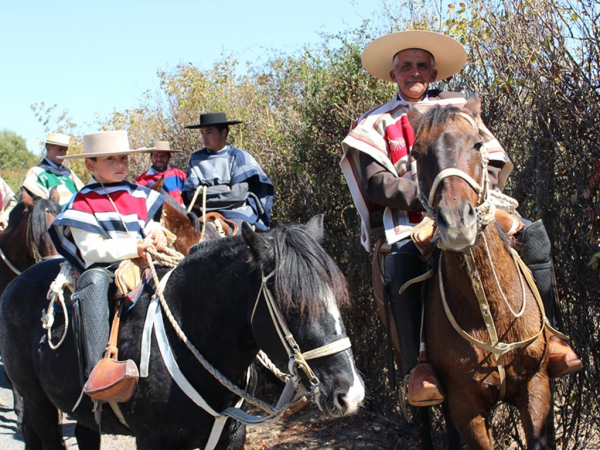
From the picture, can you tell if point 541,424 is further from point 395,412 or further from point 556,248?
point 395,412

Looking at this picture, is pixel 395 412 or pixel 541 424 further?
pixel 395 412

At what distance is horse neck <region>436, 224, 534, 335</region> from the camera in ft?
12.3

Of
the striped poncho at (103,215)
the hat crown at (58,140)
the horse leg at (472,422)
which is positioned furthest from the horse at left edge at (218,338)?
the hat crown at (58,140)

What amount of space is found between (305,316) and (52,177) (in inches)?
265

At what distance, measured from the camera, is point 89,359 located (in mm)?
3877

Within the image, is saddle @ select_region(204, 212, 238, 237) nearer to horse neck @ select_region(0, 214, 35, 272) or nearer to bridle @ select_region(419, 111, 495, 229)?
horse neck @ select_region(0, 214, 35, 272)

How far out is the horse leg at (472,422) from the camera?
3.85 meters

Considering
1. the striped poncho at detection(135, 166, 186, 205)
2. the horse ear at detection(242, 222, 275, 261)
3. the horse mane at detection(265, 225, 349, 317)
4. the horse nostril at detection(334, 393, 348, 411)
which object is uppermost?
the striped poncho at detection(135, 166, 186, 205)

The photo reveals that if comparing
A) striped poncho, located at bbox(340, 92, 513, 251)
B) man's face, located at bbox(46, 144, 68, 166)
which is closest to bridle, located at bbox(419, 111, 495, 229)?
striped poncho, located at bbox(340, 92, 513, 251)

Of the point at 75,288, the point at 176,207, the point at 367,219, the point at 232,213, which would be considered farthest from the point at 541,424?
the point at 232,213

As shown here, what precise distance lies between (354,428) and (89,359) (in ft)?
11.3

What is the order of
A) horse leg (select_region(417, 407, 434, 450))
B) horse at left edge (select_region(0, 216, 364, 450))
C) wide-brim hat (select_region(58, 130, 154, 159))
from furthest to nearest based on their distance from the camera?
horse leg (select_region(417, 407, 434, 450)), wide-brim hat (select_region(58, 130, 154, 159)), horse at left edge (select_region(0, 216, 364, 450))

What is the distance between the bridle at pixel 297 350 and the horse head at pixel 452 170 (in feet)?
2.59

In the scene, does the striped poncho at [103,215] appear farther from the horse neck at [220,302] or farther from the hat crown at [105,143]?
the horse neck at [220,302]
